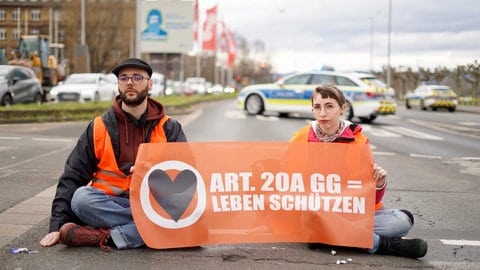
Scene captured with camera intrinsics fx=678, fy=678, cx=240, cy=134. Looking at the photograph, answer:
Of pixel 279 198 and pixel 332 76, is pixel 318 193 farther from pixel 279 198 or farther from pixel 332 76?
pixel 332 76

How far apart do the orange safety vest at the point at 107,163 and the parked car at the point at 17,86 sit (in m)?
18.1

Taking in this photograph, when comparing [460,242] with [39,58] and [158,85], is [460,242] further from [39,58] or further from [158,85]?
[158,85]

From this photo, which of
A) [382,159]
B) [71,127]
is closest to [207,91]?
[71,127]

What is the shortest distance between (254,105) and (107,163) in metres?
20.6

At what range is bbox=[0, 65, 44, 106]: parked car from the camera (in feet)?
74.1

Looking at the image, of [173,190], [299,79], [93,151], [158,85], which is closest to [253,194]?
[173,190]

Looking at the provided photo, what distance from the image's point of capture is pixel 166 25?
130ft

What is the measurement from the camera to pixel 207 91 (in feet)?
249

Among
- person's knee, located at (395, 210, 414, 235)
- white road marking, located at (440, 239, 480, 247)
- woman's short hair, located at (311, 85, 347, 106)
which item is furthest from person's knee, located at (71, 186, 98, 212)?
white road marking, located at (440, 239, 480, 247)

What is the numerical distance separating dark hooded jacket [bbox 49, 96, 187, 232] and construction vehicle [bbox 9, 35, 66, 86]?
22703 mm

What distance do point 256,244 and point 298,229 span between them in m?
0.40

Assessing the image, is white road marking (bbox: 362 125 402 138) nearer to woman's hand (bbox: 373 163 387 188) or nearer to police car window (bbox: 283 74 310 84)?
police car window (bbox: 283 74 310 84)

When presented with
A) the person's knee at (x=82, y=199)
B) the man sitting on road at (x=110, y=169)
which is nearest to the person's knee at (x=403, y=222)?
the man sitting on road at (x=110, y=169)

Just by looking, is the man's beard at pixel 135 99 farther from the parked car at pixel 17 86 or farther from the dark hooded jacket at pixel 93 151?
the parked car at pixel 17 86
